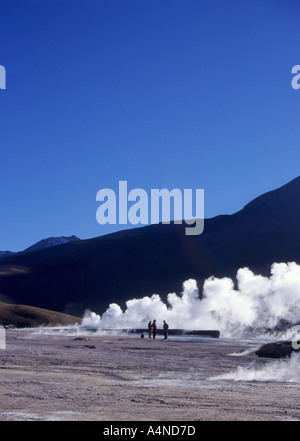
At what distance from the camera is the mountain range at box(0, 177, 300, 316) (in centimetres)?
13362

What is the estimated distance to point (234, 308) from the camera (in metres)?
67.8

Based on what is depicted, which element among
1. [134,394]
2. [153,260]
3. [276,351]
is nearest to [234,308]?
[276,351]

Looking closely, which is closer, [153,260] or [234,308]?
[234,308]

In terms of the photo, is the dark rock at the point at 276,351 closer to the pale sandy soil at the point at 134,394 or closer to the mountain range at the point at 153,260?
the pale sandy soil at the point at 134,394

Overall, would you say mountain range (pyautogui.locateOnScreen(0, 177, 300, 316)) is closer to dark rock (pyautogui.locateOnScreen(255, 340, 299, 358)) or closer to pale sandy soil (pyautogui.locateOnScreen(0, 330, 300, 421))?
dark rock (pyautogui.locateOnScreen(255, 340, 299, 358))

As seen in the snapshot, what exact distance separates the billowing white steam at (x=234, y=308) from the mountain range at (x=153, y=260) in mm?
45740

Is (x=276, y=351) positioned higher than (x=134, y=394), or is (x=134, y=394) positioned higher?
(x=134, y=394)

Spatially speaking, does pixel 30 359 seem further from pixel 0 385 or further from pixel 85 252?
pixel 85 252

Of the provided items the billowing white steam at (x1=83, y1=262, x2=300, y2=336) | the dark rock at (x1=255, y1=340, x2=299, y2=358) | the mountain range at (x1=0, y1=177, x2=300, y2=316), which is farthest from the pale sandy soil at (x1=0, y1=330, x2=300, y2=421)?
the mountain range at (x1=0, y1=177, x2=300, y2=316)

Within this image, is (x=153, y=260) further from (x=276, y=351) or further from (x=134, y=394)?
(x=134, y=394)

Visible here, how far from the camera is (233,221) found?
561 feet

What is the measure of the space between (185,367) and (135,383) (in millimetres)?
5712

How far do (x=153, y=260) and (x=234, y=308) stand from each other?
8732 cm
